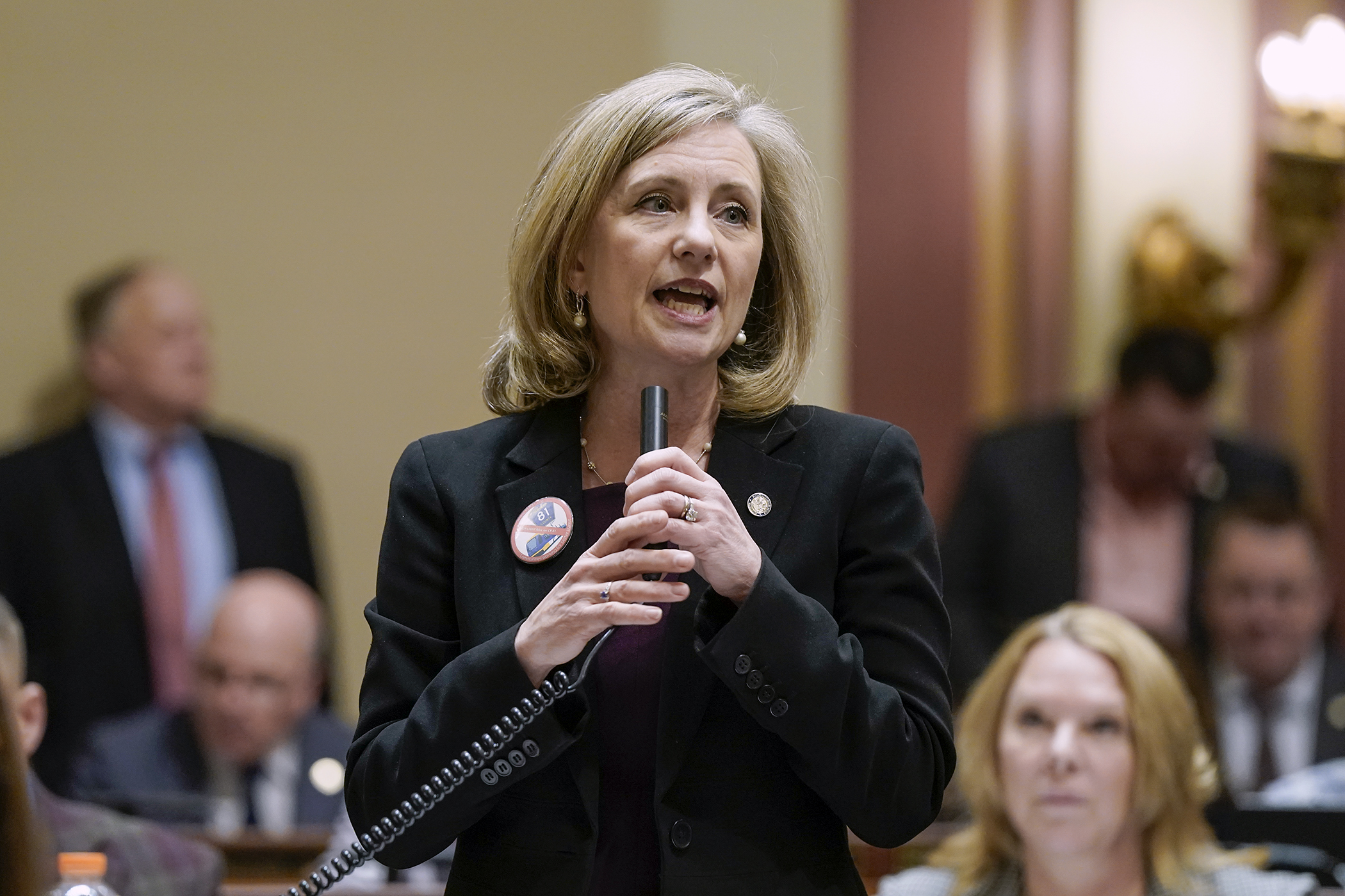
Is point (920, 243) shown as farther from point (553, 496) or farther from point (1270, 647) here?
point (553, 496)

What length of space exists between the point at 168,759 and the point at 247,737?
0.20 m

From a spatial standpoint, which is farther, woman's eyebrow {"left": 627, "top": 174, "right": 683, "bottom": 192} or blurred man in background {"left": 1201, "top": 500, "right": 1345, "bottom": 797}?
blurred man in background {"left": 1201, "top": 500, "right": 1345, "bottom": 797}

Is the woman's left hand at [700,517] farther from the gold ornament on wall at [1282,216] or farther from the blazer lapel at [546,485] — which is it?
the gold ornament on wall at [1282,216]

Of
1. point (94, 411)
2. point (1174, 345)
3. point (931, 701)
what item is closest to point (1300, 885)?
point (931, 701)

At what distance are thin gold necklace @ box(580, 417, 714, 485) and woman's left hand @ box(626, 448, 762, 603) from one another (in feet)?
0.68

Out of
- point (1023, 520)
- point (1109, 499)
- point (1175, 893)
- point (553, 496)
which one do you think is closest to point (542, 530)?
point (553, 496)

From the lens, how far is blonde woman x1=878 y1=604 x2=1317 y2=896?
10.3 feet

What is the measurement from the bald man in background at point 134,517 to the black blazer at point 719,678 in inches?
138

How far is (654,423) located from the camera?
1774 mm

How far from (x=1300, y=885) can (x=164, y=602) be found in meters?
3.45

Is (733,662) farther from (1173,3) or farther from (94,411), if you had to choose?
(1173,3)

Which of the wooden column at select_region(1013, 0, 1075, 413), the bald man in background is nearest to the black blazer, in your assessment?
the bald man in background

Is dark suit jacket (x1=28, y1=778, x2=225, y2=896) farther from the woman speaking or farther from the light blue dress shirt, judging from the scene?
the light blue dress shirt

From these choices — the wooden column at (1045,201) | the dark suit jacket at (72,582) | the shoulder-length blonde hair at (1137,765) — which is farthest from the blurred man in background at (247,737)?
the wooden column at (1045,201)
